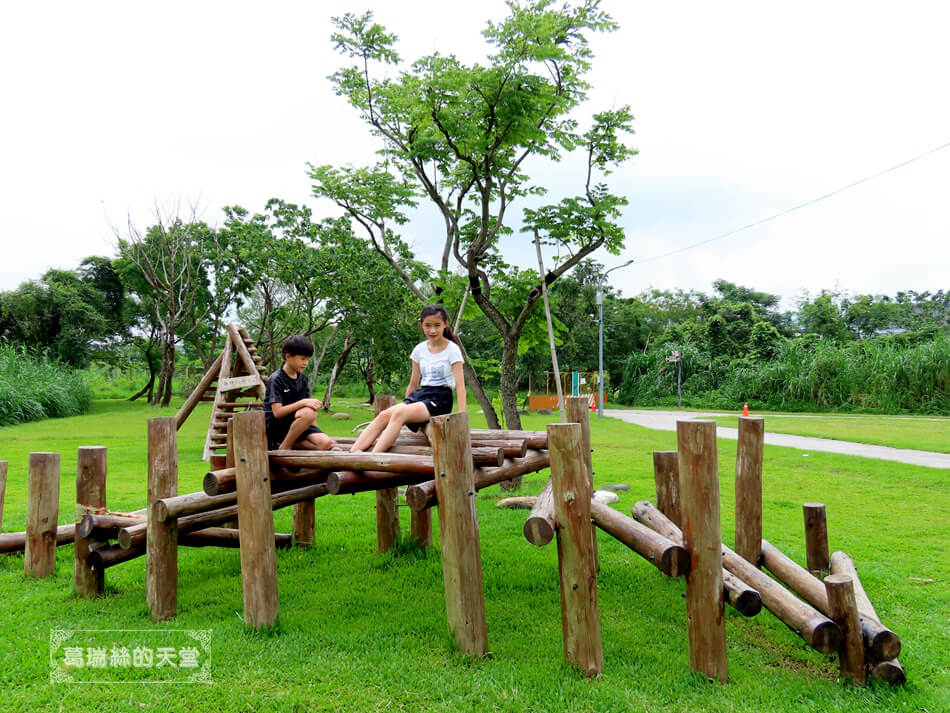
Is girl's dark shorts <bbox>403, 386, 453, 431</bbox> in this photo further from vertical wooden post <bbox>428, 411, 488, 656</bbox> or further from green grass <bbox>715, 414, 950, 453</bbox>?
green grass <bbox>715, 414, 950, 453</bbox>

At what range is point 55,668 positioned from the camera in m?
3.77

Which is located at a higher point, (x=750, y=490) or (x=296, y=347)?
(x=296, y=347)

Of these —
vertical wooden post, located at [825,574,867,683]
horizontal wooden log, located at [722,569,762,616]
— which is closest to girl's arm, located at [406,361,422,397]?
horizontal wooden log, located at [722,569,762,616]

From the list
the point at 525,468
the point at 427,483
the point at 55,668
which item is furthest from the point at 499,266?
the point at 55,668

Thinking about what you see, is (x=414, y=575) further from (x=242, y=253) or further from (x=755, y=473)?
(x=242, y=253)

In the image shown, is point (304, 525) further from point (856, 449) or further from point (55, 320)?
point (55, 320)

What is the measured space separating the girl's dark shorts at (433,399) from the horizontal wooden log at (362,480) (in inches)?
23.8

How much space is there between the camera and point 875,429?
18.1 m

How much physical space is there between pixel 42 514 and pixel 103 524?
1.01m

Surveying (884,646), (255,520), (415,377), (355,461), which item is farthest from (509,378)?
(884,646)

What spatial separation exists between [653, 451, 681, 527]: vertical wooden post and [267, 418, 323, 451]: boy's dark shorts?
9.61 feet

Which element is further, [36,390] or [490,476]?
[36,390]

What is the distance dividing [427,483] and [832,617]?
2.46 metres

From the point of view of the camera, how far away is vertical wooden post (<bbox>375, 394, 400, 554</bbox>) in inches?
239
